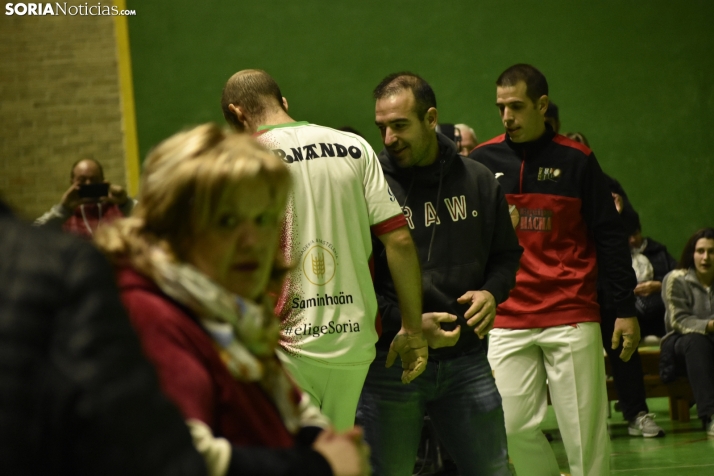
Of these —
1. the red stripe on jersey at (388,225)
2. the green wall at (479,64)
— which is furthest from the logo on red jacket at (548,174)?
the green wall at (479,64)

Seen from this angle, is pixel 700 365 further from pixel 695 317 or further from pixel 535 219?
pixel 535 219

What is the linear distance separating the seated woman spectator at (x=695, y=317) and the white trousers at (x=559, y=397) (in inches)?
104

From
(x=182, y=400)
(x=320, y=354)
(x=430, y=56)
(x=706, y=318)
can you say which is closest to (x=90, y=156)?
(x=430, y=56)

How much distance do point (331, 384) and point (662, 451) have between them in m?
3.50

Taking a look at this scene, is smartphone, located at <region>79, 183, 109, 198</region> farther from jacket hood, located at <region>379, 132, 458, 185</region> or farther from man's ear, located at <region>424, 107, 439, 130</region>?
man's ear, located at <region>424, 107, 439, 130</region>

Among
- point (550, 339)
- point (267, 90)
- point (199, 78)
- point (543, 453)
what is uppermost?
point (199, 78)

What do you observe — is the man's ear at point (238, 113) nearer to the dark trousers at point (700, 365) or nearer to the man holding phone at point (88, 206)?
the man holding phone at point (88, 206)

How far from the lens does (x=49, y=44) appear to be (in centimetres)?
885

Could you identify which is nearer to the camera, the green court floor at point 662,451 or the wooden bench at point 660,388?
the green court floor at point 662,451

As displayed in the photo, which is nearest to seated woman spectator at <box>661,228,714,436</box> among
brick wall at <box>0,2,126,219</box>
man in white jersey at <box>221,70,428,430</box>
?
man in white jersey at <box>221,70,428,430</box>

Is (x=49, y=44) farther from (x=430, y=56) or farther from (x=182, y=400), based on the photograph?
(x=182, y=400)

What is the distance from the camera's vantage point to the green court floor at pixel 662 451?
202 inches

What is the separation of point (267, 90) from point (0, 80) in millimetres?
6713

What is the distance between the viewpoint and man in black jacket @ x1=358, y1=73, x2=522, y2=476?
3.23 metres
